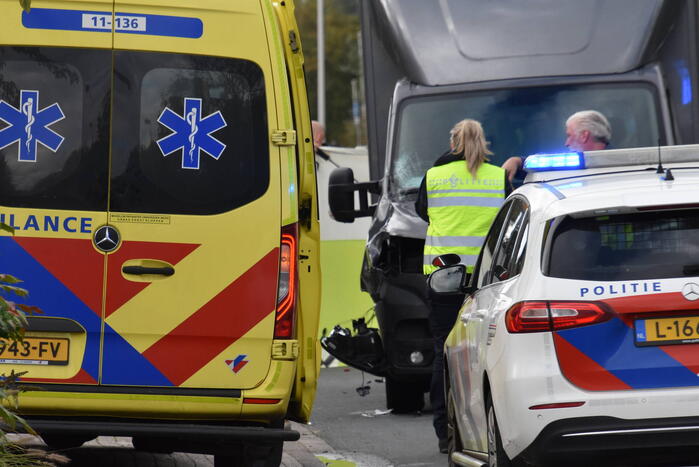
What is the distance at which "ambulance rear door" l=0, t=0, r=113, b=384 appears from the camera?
731 centimetres

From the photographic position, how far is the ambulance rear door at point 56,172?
7309 millimetres

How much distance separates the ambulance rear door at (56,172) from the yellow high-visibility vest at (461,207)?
316cm

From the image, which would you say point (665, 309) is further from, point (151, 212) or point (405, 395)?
point (405, 395)

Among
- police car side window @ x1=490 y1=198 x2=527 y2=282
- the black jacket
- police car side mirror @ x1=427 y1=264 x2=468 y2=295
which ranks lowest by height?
police car side mirror @ x1=427 y1=264 x2=468 y2=295

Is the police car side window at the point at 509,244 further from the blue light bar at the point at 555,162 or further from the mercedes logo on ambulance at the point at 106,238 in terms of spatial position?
the mercedes logo on ambulance at the point at 106,238

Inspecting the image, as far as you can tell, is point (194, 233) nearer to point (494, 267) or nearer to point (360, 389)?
point (494, 267)

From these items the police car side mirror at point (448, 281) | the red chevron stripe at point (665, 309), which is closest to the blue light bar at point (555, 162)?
the police car side mirror at point (448, 281)

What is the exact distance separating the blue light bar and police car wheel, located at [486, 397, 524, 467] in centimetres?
108

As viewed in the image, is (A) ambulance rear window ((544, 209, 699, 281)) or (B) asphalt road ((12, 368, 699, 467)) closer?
(A) ambulance rear window ((544, 209, 699, 281))

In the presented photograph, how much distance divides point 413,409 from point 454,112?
2294mm

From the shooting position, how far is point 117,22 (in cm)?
739

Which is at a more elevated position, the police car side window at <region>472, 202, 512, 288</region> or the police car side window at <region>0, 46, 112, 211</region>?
the police car side window at <region>0, 46, 112, 211</region>

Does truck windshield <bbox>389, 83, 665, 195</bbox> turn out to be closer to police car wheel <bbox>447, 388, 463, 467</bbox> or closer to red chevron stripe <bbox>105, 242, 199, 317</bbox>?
police car wheel <bbox>447, 388, 463, 467</bbox>

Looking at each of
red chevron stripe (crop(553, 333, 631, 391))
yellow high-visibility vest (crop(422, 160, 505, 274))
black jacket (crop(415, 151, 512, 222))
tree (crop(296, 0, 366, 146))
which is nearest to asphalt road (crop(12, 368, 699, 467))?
yellow high-visibility vest (crop(422, 160, 505, 274))
